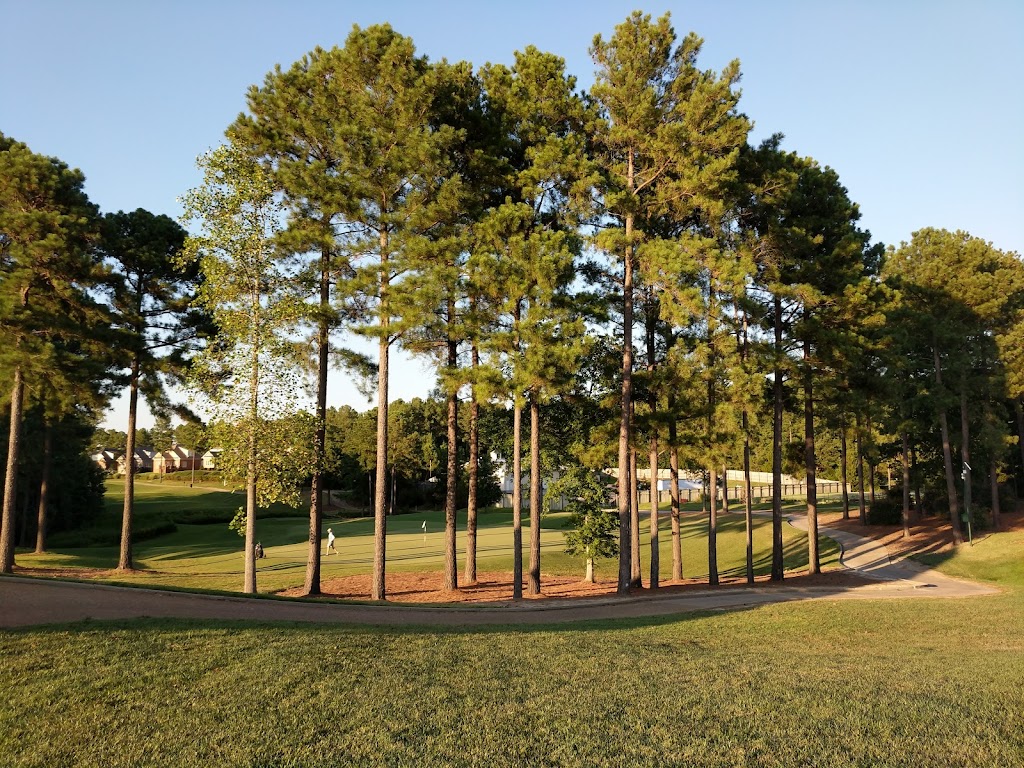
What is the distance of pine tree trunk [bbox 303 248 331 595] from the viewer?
56.7ft

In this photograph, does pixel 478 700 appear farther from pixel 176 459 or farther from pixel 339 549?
pixel 176 459

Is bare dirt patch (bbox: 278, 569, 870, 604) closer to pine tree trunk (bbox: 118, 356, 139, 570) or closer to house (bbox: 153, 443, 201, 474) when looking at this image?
pine tree trunk (bbox: 118, 356, 139, 570)

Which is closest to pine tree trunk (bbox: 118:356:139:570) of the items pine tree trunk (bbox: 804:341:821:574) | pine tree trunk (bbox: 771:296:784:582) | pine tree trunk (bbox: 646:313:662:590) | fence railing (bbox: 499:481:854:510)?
pine tree trunk (bbox: 646:313:662:590)

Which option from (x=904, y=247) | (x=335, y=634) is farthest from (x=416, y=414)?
(x=335, y=634)

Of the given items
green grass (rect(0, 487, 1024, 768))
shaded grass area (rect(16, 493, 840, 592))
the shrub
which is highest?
green grass (rect(0, 487, 1024, 768))

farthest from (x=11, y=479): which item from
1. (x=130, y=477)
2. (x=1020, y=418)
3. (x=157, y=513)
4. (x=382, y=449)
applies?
(x=1020, y=418)

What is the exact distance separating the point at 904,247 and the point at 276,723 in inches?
1345

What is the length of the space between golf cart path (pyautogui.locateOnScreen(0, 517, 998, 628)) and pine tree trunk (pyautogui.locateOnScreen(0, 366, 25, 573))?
10.5m

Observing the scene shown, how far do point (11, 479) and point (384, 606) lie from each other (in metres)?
15.0

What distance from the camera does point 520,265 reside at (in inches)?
630

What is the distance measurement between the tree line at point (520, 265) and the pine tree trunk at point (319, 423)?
0.07 metres

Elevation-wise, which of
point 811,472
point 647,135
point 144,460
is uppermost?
point 647,135

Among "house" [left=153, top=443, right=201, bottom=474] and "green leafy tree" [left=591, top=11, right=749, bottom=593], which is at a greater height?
"green leafy tree" [left=591, top=11, right=749, bottom=593]

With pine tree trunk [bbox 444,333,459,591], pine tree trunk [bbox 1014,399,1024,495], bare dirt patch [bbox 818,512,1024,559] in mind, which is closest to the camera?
pine tree trunk [bbox 444,333,459,591]
